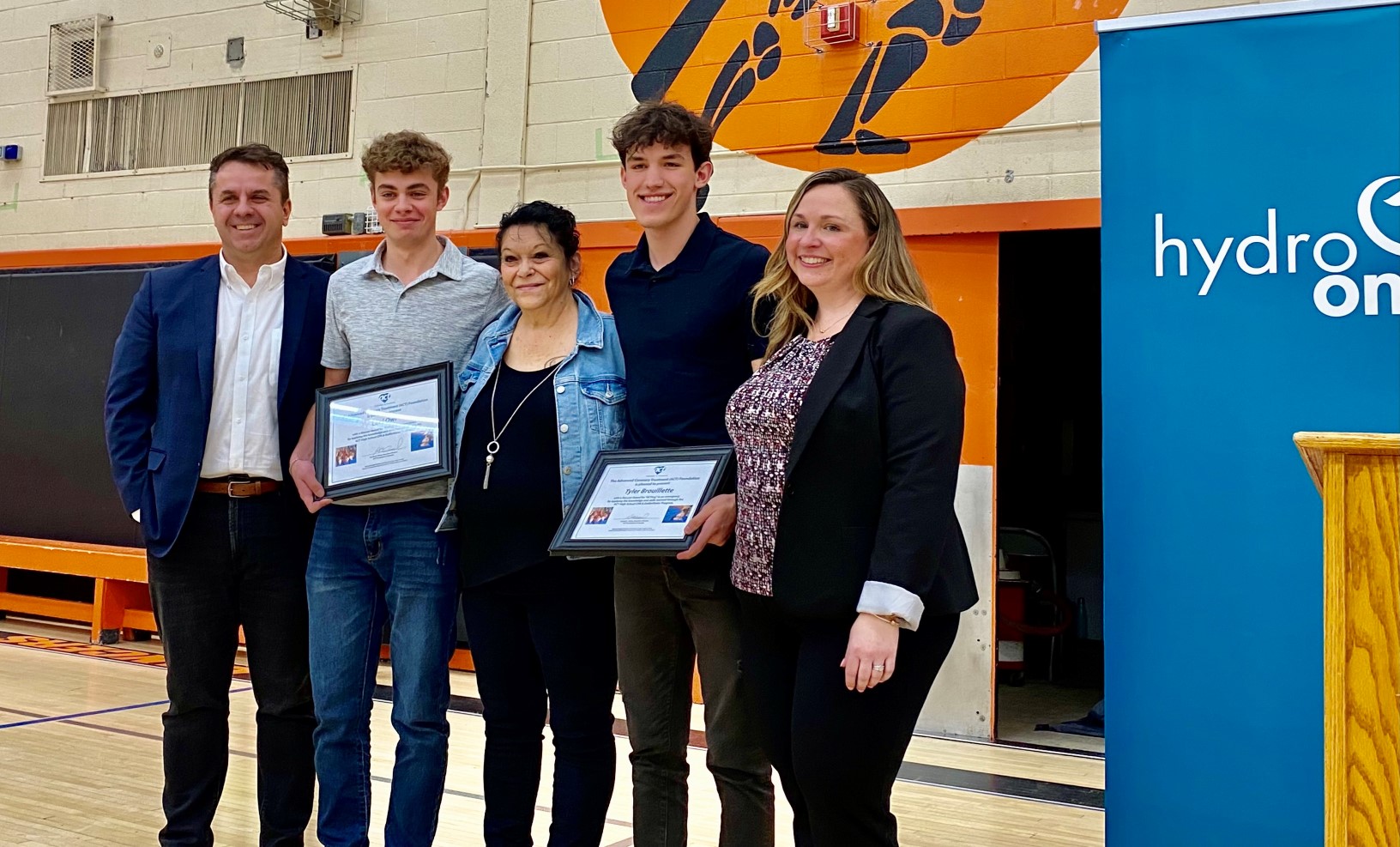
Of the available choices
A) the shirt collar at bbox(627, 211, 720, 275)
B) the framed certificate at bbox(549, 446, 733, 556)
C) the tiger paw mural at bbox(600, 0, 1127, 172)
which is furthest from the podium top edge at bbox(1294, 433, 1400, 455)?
the tiger paw mural at bbox(600, 0, 1127, 172)

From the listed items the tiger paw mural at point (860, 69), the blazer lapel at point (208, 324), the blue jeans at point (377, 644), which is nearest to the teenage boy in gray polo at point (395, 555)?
the blue jeans at point (377, 644)

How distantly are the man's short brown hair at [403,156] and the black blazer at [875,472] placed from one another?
1.01 metres

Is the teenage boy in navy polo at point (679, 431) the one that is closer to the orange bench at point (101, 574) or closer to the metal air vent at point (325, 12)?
the orange bench at point (101, 574)

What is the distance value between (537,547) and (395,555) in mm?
326

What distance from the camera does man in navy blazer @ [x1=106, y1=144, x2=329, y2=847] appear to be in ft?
8.07

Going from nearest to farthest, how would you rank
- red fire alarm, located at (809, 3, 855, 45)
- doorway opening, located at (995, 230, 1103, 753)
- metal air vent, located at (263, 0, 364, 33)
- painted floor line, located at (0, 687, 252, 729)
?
1. painted floor line, located at (0, 687, 252, 729)
2. red fire alarm, located at (809, 3, 855, 45)
3. doorway opening, located at (995, 230, 1103, 753)
4. metal air vent, located at (263, 0, 364, 33)

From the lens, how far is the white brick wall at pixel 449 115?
490 centimetres

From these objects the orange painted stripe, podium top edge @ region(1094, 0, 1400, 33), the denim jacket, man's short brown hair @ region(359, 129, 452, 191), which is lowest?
the denim jacket

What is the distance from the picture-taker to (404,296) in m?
2.42

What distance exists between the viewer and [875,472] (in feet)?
5.90

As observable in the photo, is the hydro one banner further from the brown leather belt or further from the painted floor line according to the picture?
the painted floor line

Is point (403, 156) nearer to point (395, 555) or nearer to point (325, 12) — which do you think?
point (395, 555)

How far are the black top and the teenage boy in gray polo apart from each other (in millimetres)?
112

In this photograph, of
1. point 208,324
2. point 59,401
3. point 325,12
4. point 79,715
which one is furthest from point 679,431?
point 59,401
